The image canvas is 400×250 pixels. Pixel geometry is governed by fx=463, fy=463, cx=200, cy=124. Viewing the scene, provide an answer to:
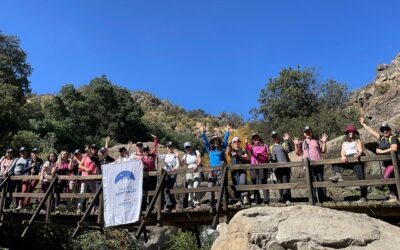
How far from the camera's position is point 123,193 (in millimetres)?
11258

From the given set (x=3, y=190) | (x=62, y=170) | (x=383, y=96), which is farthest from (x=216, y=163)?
(x=383, y=96)

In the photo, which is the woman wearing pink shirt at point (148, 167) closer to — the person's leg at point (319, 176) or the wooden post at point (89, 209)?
the wooden post at point (89, 209)

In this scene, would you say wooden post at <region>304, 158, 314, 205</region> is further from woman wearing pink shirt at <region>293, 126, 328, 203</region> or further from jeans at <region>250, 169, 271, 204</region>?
jeans at <region>250, 169, 271, 204</region>

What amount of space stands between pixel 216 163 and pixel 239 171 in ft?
2.43

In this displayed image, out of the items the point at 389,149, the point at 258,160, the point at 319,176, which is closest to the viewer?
the point at 389,149

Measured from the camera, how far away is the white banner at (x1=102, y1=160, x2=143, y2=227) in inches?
437

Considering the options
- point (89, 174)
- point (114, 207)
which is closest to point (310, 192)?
point (114, 207)

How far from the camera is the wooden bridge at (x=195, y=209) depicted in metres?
9.57

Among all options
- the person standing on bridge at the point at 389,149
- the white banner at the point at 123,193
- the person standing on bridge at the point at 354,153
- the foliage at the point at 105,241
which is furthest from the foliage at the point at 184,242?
the person standing on bridge at the point at 389,149

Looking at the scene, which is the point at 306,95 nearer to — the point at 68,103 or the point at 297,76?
the point at 297,76

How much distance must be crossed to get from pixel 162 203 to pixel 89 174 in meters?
2.41

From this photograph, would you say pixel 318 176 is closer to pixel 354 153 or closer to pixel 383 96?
pixel 354 153

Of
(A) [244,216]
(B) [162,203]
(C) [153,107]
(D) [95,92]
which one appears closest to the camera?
(A) [244,216]

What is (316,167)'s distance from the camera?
10.3m
